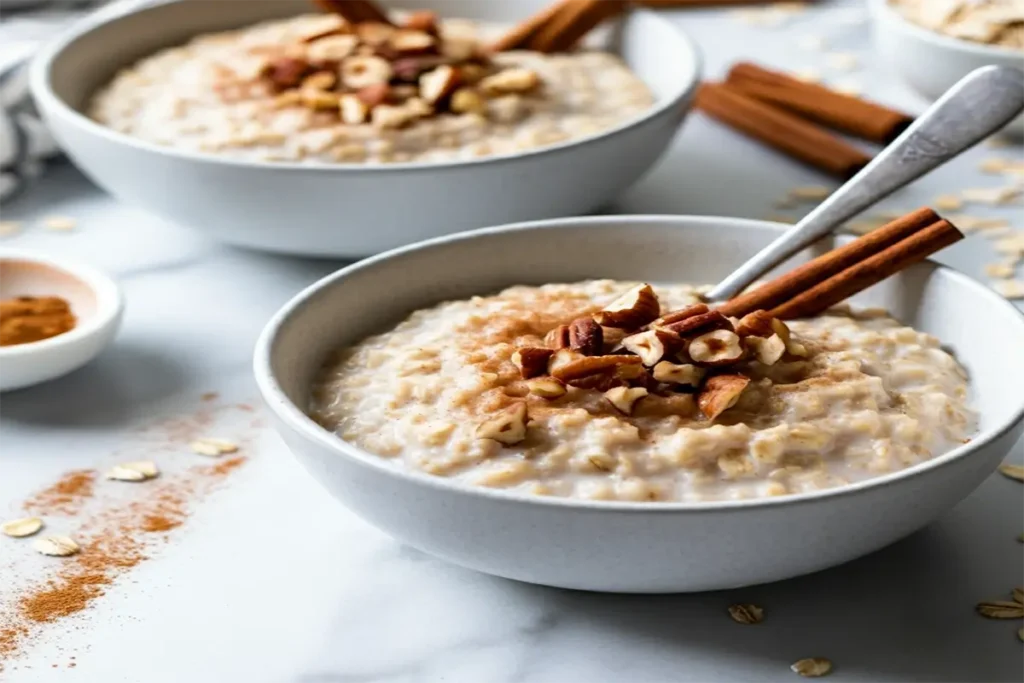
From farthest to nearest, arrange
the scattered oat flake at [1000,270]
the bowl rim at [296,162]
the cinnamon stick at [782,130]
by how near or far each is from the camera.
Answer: the cinnamon stick at [782,130], the scattered oat flake at [1000,270], the bowl rim at [296,162]

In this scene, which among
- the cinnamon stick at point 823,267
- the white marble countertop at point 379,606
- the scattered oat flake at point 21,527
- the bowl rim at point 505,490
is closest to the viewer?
the bowl rim at point 505,490

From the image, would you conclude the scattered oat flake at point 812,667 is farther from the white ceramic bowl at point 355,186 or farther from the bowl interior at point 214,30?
the bowl interior at point 214,30

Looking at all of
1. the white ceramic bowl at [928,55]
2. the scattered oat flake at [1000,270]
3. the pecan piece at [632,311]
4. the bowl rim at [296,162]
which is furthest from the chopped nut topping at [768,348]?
the white ceramic bowl at [928,55]

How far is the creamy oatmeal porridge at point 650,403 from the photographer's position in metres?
1.27

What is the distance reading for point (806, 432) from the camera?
129 cm

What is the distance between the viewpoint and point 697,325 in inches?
55.5

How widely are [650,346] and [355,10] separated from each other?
1.17 metres

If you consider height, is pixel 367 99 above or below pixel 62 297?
above

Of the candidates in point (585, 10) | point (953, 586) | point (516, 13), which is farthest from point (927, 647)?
point (516, 13)

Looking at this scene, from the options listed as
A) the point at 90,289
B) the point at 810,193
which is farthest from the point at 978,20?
the point at 90,289

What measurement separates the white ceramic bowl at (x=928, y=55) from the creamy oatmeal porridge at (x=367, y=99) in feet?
1.48

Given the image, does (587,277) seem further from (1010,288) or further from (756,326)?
(1010,288)

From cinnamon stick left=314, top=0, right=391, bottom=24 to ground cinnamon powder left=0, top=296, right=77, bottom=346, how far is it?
2.43 ft

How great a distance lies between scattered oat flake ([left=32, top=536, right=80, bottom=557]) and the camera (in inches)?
56.6
